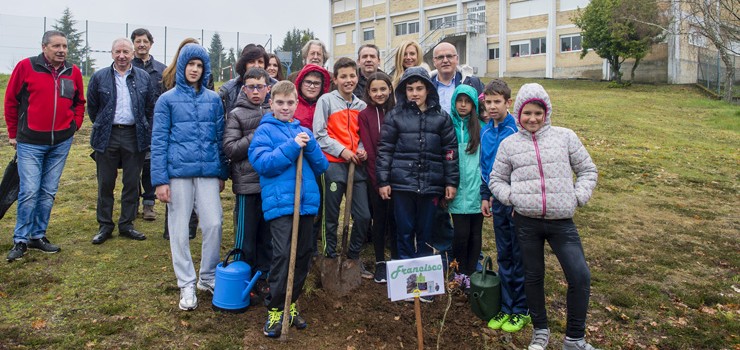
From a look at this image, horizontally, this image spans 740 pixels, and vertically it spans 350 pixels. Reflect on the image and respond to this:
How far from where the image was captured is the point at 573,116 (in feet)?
53.8

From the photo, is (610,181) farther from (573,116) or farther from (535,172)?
(573,116)

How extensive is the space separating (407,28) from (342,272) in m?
39.6

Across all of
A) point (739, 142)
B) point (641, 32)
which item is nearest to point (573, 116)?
point (739, 142)

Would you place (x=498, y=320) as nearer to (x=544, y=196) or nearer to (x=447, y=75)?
(x=544, y=196)

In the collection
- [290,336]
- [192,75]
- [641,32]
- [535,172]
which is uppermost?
[641,32]

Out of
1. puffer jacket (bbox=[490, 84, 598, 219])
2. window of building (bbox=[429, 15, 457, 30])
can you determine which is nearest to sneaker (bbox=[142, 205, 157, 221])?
puffer jacket (bbox=[490, 84, 598, 219])

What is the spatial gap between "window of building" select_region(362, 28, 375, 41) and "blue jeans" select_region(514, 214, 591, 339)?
A: 4237cm

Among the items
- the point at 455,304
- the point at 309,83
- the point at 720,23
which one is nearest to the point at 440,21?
Answer: the point at 720,23

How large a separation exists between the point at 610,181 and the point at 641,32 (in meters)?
20.1

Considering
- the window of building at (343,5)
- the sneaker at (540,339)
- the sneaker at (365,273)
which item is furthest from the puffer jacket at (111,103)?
the window of building at (343,5)

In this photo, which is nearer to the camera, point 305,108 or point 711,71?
point 305,108

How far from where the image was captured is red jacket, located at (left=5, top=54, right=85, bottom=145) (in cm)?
493

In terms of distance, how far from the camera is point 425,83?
4340 millimetres

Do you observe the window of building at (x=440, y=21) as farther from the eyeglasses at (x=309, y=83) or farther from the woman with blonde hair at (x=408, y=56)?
the eyeglasses at (x=309, y=83)
